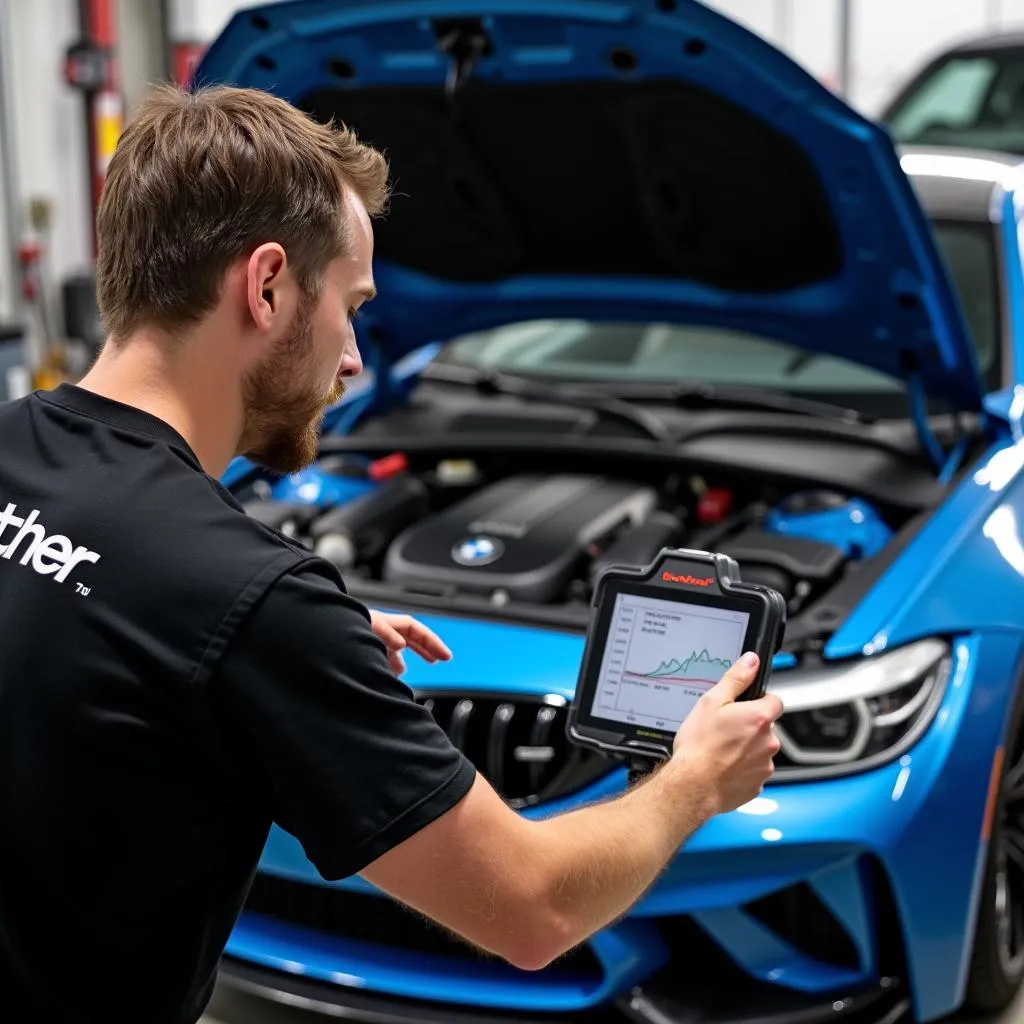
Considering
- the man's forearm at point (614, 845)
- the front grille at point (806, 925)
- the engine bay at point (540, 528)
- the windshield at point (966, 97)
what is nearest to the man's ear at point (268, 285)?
the man's forearm at point (614, 845)

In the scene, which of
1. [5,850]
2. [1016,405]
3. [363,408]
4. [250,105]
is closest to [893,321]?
[1016,405]

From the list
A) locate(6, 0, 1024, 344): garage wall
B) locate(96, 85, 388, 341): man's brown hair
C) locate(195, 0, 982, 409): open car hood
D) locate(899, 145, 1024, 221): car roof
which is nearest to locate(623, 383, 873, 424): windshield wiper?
locate(195, 0, 982, 409): open car hood

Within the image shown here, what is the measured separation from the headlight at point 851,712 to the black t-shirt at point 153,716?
112 cm

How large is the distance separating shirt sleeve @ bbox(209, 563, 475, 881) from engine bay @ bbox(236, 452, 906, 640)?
1.23 metres

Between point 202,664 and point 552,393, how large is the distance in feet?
7.68

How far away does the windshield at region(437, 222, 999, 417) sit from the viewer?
323cm

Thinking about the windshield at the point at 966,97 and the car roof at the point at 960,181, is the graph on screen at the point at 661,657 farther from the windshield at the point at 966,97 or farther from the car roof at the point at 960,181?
the windshield at the point at 966,97

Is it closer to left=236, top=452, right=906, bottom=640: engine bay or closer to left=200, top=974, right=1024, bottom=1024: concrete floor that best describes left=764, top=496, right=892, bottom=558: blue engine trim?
left=236, top=452, right=906, bottom=640: engine bay

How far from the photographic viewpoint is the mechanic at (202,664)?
115 cm

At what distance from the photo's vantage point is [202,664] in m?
1.13

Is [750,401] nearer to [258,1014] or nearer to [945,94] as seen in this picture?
[258,1014]

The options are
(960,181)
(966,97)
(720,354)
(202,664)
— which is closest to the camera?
(202,664)

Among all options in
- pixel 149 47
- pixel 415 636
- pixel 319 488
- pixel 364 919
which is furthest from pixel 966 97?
pixel 415 636

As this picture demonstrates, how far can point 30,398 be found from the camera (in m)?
1.34
